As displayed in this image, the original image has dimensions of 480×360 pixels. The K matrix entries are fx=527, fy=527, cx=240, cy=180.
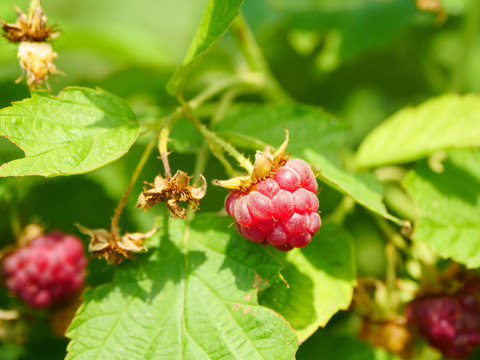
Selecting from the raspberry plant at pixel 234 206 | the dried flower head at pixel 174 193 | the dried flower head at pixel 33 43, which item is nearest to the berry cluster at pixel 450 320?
the raspberry plant at pixel 234 206

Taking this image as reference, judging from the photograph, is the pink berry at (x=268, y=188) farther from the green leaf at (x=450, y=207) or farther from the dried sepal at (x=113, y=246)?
the green leaf at (x=450, y=207)

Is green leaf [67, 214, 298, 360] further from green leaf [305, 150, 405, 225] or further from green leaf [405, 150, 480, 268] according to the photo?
green leaf [405, 150, 480, 268]

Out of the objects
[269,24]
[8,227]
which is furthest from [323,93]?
[8,227]

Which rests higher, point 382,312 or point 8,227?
point 8,227

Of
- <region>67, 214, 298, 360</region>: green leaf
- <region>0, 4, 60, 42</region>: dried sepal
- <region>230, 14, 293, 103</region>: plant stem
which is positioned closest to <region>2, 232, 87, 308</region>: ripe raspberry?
<region>67, 214, 298, 360</region>: green leaf

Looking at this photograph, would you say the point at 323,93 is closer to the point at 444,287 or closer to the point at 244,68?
the point at 244,68

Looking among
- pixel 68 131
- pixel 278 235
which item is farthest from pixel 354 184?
pixel 68 131
